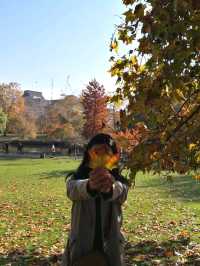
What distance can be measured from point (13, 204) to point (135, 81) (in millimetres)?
11607

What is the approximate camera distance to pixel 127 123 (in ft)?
20.6

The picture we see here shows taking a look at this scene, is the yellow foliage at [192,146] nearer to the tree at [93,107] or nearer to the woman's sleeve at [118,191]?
the woman's sleeve at [118,191]

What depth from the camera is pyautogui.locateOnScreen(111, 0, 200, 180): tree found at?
498 centimetres

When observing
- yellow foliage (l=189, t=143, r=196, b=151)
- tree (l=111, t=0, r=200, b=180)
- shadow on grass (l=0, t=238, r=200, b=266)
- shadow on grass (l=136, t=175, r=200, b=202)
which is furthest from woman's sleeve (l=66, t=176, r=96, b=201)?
shadow on grass (l=136, t=175, r=200, b=202)

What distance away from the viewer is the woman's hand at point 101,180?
356 cm

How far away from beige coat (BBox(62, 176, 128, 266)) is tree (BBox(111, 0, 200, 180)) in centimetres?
175

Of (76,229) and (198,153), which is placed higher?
(198,153)

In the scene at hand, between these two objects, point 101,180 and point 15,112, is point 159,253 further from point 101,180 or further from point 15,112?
point 15,112

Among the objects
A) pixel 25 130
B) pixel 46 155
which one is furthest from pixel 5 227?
pixel 25 130

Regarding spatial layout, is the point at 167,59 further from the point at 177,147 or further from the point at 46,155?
the point at 46,155

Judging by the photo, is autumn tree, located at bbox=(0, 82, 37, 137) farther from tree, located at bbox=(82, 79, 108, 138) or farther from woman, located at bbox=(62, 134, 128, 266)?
woman, located at bbox=(62, 134, 128, 266)

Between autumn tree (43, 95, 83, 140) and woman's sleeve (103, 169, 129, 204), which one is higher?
autumn tree (43, 95, 83, 140)

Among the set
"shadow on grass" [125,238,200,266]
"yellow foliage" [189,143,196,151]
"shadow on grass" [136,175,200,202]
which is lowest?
"shadow on grass" [125,238,200,266]

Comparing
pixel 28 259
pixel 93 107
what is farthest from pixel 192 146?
pixel 93 107
